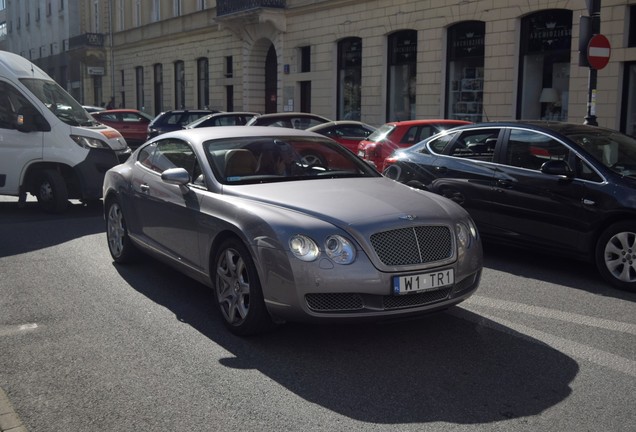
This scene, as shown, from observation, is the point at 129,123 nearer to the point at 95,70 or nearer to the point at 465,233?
the point at 95,70

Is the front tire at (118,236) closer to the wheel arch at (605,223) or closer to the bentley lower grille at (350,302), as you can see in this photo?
the bentley lower grille at (350,302)

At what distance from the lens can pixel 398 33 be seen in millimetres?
23578

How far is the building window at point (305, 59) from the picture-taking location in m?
28.4

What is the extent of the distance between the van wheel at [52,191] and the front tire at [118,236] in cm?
391

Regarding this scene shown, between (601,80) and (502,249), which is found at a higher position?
(601,80)

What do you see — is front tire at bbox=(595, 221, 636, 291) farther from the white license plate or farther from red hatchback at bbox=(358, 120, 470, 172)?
red hatchback at bbox=(358, 120, 470, 172)

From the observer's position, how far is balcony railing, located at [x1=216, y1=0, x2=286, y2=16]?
28.7 m

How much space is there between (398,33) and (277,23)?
6899 millimetres

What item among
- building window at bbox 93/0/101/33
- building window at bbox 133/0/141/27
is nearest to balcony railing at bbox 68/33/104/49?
building window at bbox 93/0/101/33

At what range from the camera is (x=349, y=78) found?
26016 millimetres

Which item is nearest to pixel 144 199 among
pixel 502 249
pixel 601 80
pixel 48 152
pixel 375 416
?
pixel 375 416

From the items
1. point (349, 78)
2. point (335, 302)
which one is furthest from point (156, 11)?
point (335, 302)

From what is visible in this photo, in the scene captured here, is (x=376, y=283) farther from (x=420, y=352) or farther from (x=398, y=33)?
(x=398, y=33)

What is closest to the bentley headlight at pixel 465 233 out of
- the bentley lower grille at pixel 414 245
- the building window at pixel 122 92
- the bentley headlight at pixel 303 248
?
the bentley lower grille at pixel 414 245
